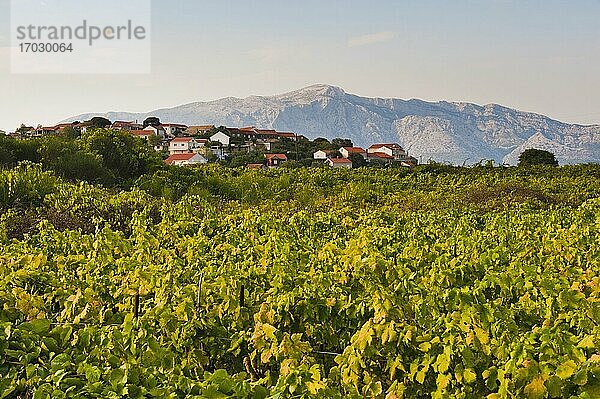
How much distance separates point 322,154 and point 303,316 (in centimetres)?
5114

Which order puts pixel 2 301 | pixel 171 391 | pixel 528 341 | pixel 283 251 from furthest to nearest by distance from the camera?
1. pixel 283 251
2. pixel 2 301
3. pixel 528 341
4. pixel 171 391

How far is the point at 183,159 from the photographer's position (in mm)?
49250

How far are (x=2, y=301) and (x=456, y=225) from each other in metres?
5.47

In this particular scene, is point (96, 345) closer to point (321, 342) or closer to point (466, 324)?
point (321, 342)

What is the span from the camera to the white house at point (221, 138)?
67.1m

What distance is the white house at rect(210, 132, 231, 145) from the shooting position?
67.1 m

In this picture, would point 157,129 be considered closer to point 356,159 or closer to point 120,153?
point 356,159

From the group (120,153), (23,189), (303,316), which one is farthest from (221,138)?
(303,316)

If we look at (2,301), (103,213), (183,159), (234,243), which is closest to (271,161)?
(183,159)

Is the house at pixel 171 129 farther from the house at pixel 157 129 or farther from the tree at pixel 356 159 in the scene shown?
the tree at pixel 356 159

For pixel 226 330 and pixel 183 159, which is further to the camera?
pixel 183 159

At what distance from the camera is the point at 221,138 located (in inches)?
2714

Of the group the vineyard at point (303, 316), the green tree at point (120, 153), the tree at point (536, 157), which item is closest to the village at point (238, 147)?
the tree at point (536, 157)

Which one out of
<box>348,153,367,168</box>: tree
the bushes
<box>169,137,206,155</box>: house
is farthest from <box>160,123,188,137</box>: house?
the bushes
